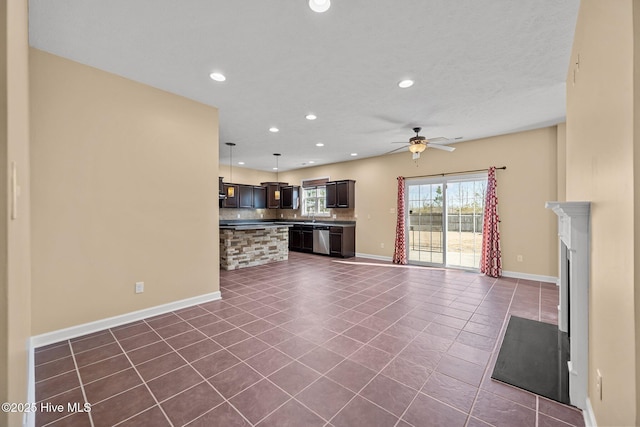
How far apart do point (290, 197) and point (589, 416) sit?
320 inches

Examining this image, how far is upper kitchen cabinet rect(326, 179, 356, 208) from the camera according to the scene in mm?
7477

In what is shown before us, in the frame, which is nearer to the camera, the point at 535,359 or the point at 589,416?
the point at 589,416

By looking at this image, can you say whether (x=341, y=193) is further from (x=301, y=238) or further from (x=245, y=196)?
(x=245, y=196)

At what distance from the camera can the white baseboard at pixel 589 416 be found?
1505mm

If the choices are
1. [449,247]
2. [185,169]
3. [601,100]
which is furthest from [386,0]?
[449,247]

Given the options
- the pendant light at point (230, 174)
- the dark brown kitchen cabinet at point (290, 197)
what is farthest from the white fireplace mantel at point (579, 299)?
the dark brown kitchen cabinet at point (290, 197)

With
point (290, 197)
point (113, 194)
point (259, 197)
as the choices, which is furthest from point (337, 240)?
point (113, 194)

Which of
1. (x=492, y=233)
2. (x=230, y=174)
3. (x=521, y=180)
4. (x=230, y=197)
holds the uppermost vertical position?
(x=230, y=174)

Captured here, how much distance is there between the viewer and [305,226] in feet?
26.9

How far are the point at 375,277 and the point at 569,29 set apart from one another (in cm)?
419

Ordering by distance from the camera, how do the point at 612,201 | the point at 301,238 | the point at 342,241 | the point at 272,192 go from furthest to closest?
the point at 272,192
the point at 301,238
the point at 342,241
the point at 612,201

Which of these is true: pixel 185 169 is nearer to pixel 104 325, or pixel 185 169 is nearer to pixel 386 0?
pixel 104 325

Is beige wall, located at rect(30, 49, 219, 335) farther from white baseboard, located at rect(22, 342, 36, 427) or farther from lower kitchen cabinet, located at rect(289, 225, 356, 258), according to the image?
lower kitchen cabinet, located at rect(289, 225, 356, 258)

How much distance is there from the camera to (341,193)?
300 inches
